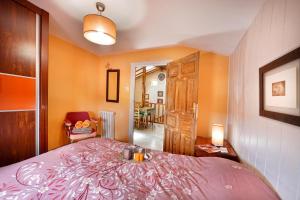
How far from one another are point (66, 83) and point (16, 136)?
155cm

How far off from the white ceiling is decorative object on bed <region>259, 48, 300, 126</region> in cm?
79

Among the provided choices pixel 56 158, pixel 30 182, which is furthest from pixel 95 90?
pixel 30 182

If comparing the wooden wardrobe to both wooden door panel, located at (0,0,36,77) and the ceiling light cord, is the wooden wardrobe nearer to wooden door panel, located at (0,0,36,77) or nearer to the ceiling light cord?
wooden door panel, located at (0,0,36,77)

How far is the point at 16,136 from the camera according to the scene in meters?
1.77

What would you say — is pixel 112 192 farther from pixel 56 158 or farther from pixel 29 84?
pixel 29 84

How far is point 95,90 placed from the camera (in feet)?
12.7

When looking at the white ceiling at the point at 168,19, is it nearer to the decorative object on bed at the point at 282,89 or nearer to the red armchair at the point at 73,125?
the decorative object on bed at the point at 282,89

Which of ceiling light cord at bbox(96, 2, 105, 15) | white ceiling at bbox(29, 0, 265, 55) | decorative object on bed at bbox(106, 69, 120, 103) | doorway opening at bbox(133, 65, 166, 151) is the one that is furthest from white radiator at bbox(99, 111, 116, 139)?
doorway opening at bbox(133, 65, 166, 151)

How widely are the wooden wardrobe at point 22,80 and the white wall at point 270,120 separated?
272cm

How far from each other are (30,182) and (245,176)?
5.63 feet

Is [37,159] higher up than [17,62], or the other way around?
[17,62]

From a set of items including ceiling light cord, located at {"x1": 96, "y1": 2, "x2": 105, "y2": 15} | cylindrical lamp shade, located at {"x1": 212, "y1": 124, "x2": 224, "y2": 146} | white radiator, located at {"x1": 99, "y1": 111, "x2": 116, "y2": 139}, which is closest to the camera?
ceiling light cord, located at {"x1": 96, "y1": 2, "x2": 105, "y2": 15}

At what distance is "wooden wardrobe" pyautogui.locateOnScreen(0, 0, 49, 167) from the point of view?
163 centimetres

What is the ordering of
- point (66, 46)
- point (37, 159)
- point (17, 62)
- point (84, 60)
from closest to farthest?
point (37, 159) → point (17, 62) → point (66, 46) → point (84, 60)
